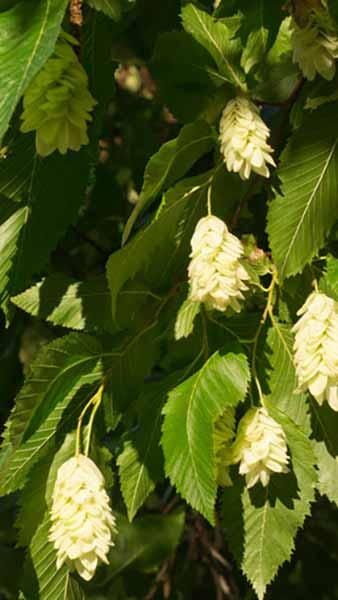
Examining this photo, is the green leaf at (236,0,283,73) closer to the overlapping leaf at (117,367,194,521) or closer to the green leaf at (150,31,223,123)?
the green leaf at (150,31,223,123)

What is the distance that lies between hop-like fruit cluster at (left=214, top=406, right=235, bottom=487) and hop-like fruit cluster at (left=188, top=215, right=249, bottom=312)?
18 centimetres

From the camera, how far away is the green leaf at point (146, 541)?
233 centimetres

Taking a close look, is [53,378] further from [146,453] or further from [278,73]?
[278,73]

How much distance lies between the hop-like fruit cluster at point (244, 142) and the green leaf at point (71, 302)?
31 centimetres

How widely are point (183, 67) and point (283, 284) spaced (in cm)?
31

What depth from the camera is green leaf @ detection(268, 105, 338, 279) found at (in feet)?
4.68

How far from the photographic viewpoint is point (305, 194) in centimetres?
144

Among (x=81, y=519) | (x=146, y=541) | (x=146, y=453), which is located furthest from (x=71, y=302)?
(x=146, y=541)

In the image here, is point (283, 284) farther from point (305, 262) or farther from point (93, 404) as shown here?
point (93, 404)

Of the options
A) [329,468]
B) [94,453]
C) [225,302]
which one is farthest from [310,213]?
[94,453]

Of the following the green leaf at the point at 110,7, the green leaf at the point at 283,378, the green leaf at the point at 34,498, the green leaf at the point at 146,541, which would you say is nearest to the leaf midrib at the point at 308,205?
the green leaf at the point at 283,378

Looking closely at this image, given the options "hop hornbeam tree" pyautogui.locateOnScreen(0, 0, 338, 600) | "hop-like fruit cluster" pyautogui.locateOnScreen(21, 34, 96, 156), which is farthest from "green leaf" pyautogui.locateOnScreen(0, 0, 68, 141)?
"hop-like fruit cluster" pyautogui.locateOnScreen(21, 34, 96, 156)

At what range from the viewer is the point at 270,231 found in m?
1.45

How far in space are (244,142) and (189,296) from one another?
0.21m
